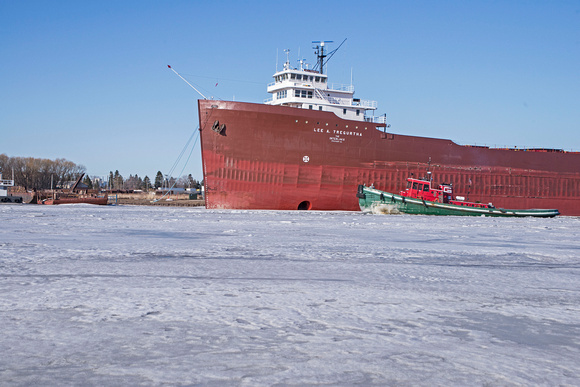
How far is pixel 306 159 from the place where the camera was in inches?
858

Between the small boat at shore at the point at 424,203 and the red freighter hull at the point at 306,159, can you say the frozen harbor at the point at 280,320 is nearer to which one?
the red freighter hull at the point at 306,159

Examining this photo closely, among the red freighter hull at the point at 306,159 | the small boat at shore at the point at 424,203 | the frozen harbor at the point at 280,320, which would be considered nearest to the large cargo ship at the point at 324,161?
the red freighter hull at the point at 306,159

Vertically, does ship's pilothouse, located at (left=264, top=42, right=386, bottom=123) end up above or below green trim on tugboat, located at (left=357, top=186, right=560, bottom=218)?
above

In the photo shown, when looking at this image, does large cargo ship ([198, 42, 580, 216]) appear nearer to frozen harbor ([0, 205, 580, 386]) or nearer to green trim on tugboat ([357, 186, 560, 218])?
green trim on tugboat ([357, 186, 560, 218])

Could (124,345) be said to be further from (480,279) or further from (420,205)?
(420,205)

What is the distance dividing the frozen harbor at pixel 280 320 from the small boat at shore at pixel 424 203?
15.3m

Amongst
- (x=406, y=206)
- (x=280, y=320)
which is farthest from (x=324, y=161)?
(x=280, y=320)

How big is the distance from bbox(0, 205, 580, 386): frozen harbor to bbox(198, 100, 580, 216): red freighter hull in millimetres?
15197

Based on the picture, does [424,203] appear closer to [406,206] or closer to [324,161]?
[406,206]

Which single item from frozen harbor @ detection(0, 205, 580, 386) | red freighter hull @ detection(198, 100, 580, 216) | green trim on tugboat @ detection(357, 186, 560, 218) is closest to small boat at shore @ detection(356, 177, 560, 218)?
green trim on tugboat @ detection(357, 186, 560, 218)

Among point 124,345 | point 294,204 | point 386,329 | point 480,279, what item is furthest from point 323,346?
point 294,204

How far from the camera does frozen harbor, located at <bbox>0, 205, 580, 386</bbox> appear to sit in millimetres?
2227

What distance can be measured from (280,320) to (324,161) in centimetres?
1920

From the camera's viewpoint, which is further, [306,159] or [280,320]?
[306,159]
